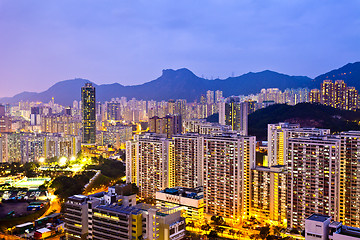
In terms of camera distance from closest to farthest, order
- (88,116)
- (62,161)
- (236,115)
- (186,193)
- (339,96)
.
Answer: (186,193) < (62,161) < (236,115) < (339,96) < (88,116)

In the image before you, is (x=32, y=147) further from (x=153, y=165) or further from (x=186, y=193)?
(x=186, y=193)

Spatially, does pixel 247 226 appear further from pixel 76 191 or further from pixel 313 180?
pixel 76 191

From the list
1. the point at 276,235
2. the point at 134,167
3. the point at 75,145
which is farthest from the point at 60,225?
the point at 75,145

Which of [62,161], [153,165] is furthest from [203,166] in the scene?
[62,161]

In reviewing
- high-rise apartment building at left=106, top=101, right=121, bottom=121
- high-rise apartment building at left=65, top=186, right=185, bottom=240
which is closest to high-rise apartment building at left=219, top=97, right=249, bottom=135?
high-rise apartment building at left=65, top=186, right=185, bottom=240

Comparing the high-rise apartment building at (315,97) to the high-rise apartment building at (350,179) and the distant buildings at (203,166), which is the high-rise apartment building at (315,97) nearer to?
the distant buildings at (203,166)

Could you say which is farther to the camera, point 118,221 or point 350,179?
point 350,179

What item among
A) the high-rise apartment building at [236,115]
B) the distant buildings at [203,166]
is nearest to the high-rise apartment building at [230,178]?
the distant buildings at [203,166]
